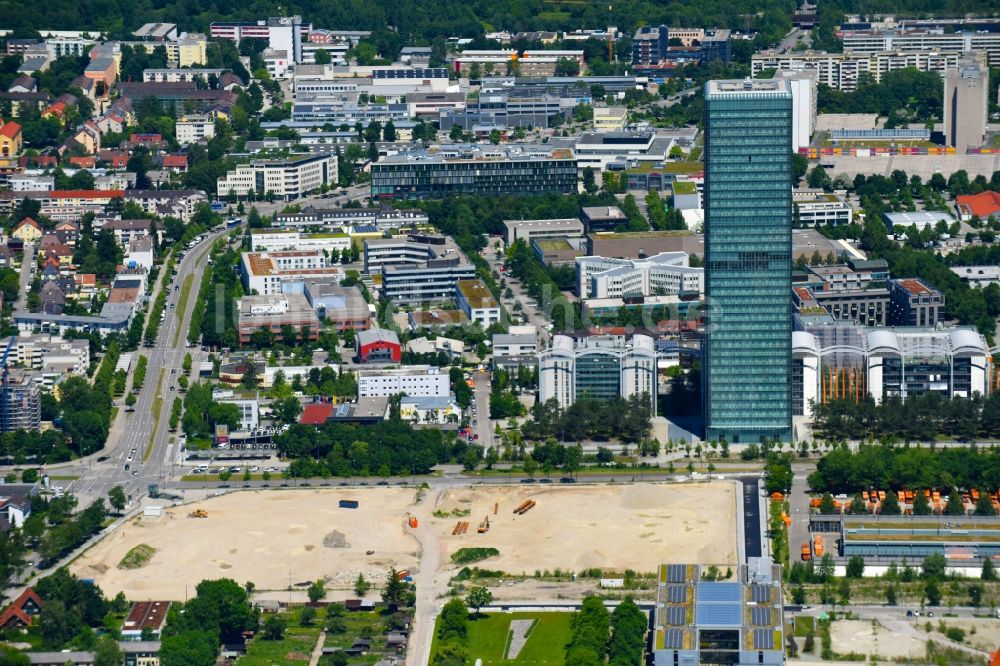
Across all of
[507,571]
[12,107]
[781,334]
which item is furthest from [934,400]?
[12,107]

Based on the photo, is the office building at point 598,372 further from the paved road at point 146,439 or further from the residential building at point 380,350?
the paved road at point 146,439

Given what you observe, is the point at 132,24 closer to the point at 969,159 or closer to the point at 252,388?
the point at 969,159

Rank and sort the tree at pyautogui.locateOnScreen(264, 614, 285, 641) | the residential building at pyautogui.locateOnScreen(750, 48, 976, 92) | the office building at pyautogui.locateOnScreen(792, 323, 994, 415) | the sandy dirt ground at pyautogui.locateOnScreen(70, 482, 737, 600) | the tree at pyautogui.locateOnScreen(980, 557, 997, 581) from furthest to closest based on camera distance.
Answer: the residential building at pyautogui.locateOnScreen(750, 48, 976, 92), the office building at pyautogui.locateOnScreen(792, 323, 994, 415), the sandy dirt ground at pyautogui.locateOnScreen(70, 482, 737, 600), the tree at pyautogui.locateOnScreen(980, 557, 997, 581), the tree at pyautogui.locateOnScreen(264, 614, 285, 641)

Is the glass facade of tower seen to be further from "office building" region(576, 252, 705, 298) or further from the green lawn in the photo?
"office building" region(576, 252, 705, 298)

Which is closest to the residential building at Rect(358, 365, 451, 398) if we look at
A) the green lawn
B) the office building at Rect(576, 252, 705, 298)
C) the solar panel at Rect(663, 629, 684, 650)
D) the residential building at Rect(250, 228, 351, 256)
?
the office building at Rect(576, 252, 705, 298)

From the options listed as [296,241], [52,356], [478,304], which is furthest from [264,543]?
[296,241]

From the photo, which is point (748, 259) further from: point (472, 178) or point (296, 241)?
point (472, 178)
